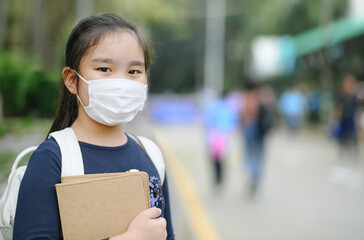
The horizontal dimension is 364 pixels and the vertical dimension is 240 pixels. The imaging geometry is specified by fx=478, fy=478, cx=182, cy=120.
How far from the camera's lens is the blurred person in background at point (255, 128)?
24.2 feet

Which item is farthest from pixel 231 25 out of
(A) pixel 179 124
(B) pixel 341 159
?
(B) pixel 341 159

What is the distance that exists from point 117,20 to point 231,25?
47081 mm

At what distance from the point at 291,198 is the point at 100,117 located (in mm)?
5926

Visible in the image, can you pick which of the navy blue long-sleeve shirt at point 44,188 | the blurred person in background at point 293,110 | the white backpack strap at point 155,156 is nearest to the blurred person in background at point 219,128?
the white backpack strap at point 155,156

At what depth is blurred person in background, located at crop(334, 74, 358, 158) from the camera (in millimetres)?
10688

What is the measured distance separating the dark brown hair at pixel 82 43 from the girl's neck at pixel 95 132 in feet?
0.35

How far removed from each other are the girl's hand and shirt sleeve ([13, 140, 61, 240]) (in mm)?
208

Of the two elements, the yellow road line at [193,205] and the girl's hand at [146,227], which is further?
the yellow road line at [193,205]

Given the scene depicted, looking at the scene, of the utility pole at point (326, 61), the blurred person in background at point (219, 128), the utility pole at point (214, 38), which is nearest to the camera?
the blurred person in background at point (219, 128)

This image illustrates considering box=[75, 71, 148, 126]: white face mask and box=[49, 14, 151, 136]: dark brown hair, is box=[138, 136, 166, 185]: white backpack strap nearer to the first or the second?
box=[75, 71, 148, 126]: white face mask

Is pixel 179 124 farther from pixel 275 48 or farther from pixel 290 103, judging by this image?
pixel 290 103

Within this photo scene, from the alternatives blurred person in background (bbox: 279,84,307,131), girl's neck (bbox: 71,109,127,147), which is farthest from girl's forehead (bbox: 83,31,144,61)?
blurred person in background (bbox: 279,84,307,131)

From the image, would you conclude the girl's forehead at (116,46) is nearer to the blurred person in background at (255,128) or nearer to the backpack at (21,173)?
the backpack at (21,173)

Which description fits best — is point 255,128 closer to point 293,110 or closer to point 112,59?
point 112,59
